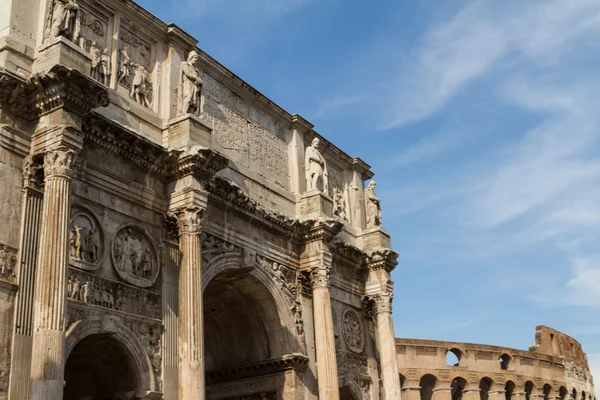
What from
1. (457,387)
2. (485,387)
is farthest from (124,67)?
(485,387)

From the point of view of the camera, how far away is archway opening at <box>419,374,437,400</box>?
38469 millimetres

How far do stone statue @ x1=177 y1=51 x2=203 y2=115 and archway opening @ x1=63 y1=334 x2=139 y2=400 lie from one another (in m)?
5.01

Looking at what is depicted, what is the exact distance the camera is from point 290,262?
1850 cm

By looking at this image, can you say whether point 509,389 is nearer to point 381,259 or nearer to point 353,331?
point 381,259

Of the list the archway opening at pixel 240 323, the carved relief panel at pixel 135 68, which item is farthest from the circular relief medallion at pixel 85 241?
the archway opening at pixel 240 323

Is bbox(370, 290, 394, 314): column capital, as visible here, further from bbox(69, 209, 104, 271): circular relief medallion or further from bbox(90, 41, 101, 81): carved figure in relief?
bbox(90, 41, 101, 81): carved figure in relief

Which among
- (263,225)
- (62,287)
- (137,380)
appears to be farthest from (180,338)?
(263,225)

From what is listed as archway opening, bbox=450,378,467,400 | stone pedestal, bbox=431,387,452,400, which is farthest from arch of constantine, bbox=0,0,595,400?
archway opening, bbox=450,378,467,400

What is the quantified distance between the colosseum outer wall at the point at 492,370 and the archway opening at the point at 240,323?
1977 centimetres

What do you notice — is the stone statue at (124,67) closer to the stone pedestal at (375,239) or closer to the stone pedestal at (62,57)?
the stone pedestal at (62,57)

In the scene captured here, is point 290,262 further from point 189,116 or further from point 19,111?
point 19,111

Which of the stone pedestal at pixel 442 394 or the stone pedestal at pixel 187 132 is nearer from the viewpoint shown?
the stone pedestal at pixel 187 132

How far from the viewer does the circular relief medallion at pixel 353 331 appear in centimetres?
2016

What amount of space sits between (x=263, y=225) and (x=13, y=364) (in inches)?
290
